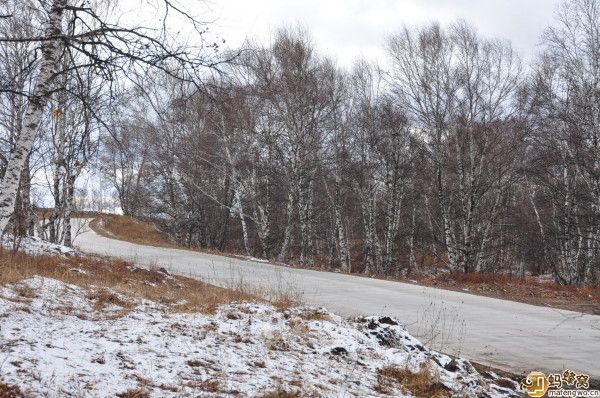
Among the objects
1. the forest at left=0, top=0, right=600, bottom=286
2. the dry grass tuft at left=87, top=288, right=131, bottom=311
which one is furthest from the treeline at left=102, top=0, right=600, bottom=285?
the dry grass tuft at left=87, top=288, right=131, bottom=311

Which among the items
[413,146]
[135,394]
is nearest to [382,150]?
[413,146]

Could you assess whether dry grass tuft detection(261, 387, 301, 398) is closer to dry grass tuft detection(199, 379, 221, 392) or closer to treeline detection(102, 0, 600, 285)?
dry grass tuft detection(199, 379, 221, 392)

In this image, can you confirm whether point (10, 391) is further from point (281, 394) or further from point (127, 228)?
point (127, 228)

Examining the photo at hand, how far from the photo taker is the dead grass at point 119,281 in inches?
285

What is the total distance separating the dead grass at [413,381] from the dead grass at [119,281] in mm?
2829

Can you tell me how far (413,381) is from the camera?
489 cm

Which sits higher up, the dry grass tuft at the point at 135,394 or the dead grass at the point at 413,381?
the dry grass tuft at the point at 135,394

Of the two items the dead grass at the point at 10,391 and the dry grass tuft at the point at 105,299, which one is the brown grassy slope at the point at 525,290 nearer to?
the dry grass tuft at the point at 105,299

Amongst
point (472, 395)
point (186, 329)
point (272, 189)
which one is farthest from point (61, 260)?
point (272, 189)

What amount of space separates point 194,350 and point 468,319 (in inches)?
217

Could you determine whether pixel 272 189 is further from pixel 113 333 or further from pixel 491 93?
pixel 113 333

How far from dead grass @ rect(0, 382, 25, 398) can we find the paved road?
4.98m

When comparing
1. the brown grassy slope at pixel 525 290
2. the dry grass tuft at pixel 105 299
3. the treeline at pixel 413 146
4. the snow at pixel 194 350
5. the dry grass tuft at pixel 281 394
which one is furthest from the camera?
the treeline at pixel 413 146

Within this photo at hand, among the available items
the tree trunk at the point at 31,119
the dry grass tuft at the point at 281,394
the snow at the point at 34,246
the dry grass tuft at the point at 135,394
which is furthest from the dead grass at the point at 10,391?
the snow at the point at 34,246
